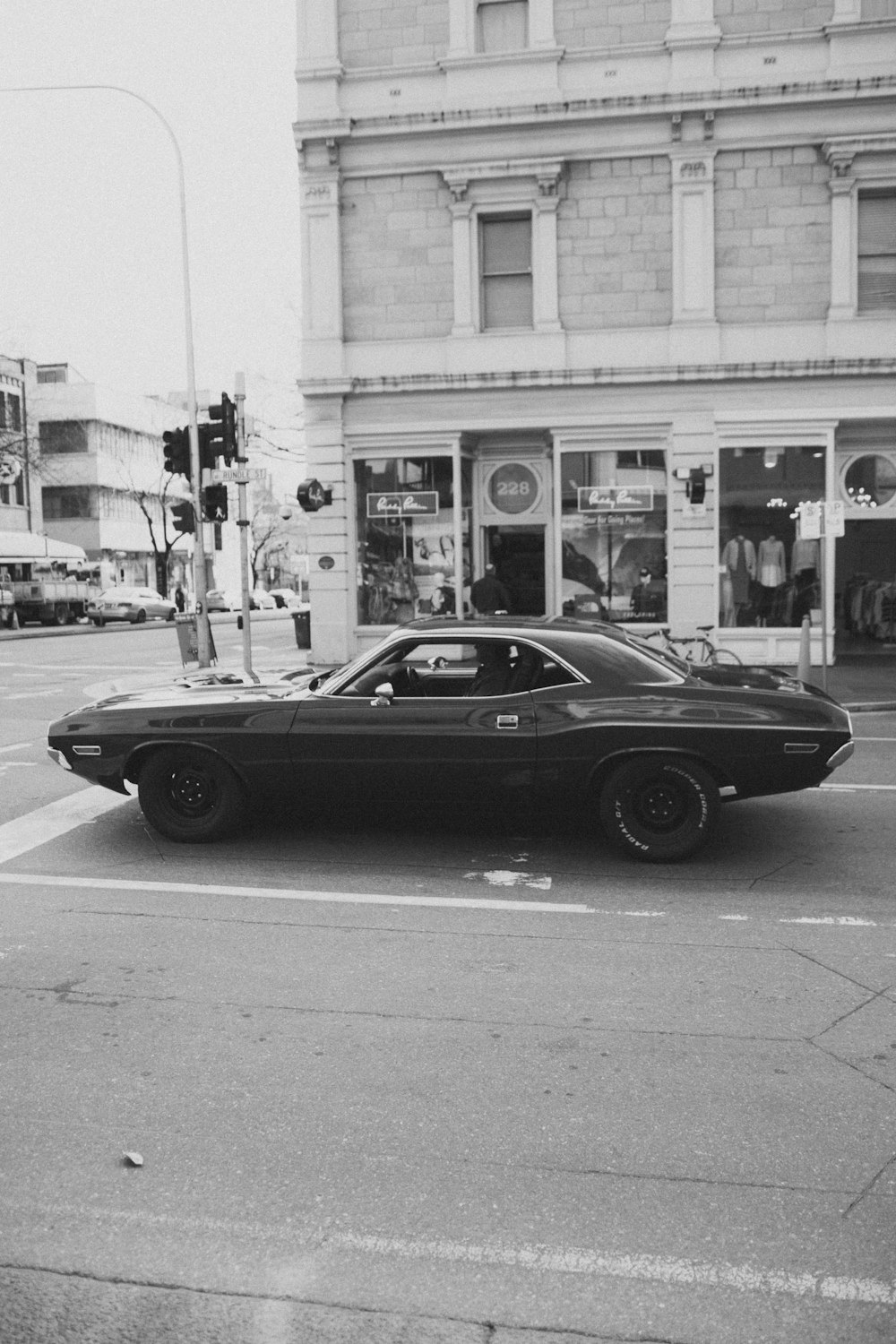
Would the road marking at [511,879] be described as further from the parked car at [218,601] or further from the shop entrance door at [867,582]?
the parked car at [218,601]

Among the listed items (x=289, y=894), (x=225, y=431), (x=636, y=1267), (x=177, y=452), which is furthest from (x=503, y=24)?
(x=636, y=1267)

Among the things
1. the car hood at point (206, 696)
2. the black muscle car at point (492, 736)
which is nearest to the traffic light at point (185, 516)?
the car hood at point (206, 696)

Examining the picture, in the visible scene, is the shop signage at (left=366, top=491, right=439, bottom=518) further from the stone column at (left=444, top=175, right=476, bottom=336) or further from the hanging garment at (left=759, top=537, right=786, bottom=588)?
the hanging garment at (left=759, top=537, right=786, bottom=588)

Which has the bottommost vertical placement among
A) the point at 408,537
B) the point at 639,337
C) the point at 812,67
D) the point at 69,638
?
the point at 69,638

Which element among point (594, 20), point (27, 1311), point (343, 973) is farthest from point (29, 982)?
point (594, 20)

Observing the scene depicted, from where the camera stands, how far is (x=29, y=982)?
17.0ft

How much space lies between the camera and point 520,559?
67.3 feet

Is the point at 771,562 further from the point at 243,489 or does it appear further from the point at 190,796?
the point at 190,796

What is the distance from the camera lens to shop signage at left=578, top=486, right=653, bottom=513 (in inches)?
766

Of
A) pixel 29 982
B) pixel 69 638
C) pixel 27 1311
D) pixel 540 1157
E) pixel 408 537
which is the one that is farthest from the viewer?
pixel 69 638

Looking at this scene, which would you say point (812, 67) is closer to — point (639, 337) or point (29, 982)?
point (639, 337)

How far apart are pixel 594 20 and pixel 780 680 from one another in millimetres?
14965

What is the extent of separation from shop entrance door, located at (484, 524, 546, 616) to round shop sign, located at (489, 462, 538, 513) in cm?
35

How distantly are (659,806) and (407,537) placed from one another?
13676 millimetres
